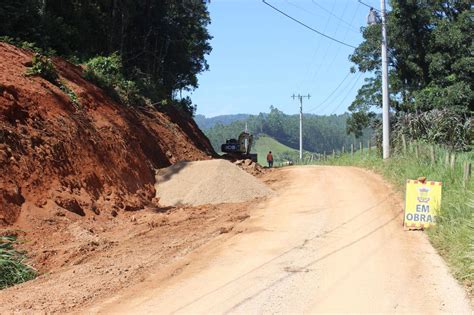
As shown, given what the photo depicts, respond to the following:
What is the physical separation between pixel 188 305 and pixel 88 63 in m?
16.6

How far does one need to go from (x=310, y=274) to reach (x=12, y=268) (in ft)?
16.6

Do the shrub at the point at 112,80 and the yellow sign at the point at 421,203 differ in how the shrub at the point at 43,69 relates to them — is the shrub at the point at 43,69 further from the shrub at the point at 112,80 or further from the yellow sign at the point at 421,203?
the yellow sign at the point at 421,203

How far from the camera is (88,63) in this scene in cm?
2102

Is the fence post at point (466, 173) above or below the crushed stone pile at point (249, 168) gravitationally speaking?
above

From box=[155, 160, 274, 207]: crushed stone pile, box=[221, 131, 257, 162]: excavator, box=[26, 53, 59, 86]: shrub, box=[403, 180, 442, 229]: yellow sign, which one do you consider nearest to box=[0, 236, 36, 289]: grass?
box=[155, 160, 274, 207]: crushed stone pile

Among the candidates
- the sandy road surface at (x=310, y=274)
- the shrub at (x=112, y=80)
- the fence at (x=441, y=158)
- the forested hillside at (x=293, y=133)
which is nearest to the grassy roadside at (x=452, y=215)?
the fence at (x=441, y=158)

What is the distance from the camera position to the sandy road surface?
648cm

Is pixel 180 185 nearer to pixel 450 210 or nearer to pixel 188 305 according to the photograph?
pixel 450 210

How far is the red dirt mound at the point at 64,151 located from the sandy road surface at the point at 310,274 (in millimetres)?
4193

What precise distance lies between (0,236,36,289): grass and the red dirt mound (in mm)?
1315

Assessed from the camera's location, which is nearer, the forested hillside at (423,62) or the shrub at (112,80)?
the shrub at (112,80)

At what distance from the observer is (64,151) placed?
43.1 ft

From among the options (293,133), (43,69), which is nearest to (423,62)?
(43,69)

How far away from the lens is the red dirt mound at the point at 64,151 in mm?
11430
